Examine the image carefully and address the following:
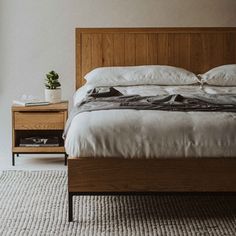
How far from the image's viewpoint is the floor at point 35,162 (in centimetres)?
397

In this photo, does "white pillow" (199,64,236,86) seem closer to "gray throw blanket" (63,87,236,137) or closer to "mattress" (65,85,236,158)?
"gray throw blanket" (63,87,236,137)

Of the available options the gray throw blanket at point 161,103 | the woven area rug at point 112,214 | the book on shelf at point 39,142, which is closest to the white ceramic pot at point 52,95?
the book on shelf at point 39,142

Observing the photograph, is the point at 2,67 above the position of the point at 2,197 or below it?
above

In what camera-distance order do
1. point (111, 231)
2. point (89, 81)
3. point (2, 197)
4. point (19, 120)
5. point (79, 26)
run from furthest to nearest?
point (79, 26), point (89, 81), point (19, 120), point (2, 197), point (111, 231)

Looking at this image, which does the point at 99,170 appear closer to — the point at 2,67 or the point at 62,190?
the point at 62,190

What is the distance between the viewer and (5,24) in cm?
462

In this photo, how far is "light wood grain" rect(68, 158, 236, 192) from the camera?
2674mm

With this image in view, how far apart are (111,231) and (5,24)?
2558 mm

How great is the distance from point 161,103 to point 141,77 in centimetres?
117

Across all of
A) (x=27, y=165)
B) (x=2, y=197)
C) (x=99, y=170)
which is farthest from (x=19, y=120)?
(x=99, y=170)

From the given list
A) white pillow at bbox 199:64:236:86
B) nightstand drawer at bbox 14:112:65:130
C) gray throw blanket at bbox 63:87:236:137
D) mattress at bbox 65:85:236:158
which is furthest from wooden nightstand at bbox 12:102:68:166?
mattress at bbox 65:85:236:158

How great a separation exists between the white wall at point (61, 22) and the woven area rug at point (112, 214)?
4.88 ft

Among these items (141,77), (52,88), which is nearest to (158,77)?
(141,77)

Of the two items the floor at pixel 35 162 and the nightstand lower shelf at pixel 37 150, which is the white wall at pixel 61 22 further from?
the nightstand lower shelf at pixel 37 150
